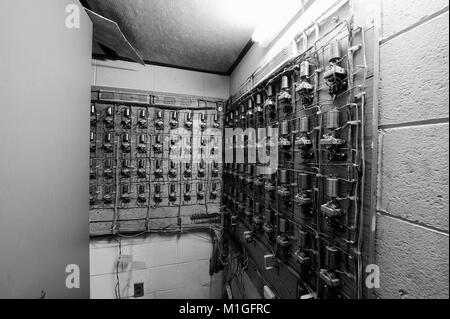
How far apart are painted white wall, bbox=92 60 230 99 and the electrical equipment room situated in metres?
0.02

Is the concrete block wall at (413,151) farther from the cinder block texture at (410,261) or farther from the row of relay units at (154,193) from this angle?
the row of relay units at (154,193)

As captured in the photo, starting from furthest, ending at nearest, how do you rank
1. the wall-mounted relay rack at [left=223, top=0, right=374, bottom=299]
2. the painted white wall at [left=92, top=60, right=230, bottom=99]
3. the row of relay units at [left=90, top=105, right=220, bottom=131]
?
1. the painted white wall at [left=92, top=60, right=230, bottom=99]
2. the row of relay units at [left=90, top=105, right=220, bottom=131]
3. the wall-mounted relay rack at [left=223, top=0, right=374, bottom=299]

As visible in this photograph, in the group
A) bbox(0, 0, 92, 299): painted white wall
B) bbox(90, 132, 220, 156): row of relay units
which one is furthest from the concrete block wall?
bbox(90, 132, 220, 156): row of relay units

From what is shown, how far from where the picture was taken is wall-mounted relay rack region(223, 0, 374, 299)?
92cm

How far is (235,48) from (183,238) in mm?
2613

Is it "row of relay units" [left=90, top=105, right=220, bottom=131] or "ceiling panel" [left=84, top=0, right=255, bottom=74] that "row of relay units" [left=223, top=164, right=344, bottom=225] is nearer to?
"row of relay units" [left=90, top=105, right=220, bottom=131]

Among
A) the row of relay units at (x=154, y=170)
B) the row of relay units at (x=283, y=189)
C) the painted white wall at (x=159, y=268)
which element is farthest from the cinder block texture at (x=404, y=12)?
the painted white wall at (x=159, y=268)

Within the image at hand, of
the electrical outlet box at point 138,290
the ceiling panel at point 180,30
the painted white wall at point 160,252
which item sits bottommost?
the electrical outlet box at point 138,290

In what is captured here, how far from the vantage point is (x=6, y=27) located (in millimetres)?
688

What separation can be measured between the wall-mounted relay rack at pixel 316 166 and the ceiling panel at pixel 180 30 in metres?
0.70

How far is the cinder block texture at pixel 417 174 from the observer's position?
2.12 feet

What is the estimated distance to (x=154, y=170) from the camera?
2.57m

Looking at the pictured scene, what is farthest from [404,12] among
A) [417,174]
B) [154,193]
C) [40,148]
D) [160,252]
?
[160,252]
